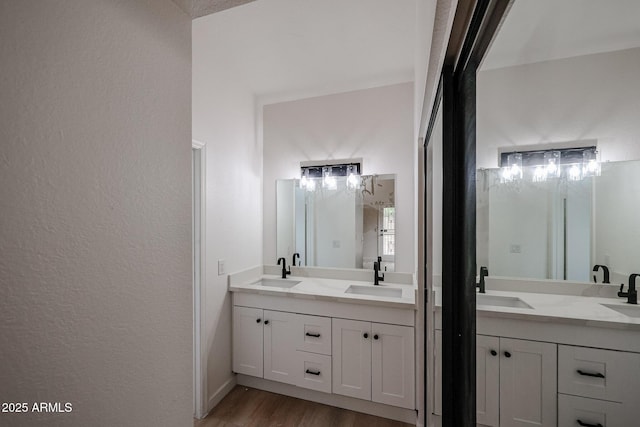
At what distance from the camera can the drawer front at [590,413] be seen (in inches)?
9.1

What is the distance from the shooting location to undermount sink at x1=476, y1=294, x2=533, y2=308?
14.9 inches

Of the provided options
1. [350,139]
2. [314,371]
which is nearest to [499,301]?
[314,371]

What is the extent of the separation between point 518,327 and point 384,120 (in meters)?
2.38

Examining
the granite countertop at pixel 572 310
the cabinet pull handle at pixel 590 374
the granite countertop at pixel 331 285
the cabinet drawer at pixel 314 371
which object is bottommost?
the cabinet drawer at pixel 314 371

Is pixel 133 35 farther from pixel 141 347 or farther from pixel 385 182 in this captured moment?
pixel 385 182

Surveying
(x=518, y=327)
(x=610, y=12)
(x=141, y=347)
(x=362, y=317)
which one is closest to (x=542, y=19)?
(x=610, y=12)

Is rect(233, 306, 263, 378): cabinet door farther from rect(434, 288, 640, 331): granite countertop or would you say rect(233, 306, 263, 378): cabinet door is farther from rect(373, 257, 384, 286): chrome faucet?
rect(434, 288, 640, 331): granite countertop

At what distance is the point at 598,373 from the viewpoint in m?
0.25

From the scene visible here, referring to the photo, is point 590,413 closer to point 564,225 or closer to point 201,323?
point 564,225

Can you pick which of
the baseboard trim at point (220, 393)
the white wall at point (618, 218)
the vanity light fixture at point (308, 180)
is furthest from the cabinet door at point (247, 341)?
the white wall at point (618, 218)

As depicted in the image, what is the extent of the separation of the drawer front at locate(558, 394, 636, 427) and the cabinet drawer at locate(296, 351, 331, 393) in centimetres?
199

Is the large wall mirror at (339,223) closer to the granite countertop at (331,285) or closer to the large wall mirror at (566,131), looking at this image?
the granite countertop at (331,285)

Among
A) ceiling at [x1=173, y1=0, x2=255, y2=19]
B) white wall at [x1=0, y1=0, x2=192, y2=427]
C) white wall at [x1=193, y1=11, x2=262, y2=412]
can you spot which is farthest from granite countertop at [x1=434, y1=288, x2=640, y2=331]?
white wall at [x1=193, y1=11, x2=262, y2=412]

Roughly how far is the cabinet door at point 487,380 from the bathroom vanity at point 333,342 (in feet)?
4.59
